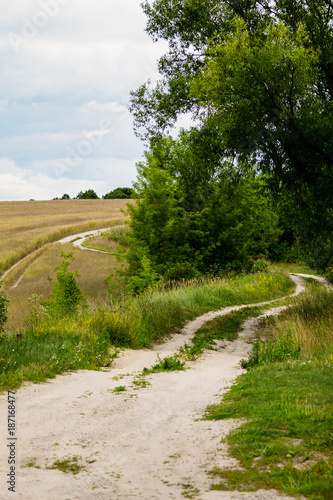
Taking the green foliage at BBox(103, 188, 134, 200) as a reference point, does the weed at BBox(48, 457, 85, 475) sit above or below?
below

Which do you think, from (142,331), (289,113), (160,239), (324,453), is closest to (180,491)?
(324,453)

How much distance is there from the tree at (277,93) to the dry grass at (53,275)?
13222 mm

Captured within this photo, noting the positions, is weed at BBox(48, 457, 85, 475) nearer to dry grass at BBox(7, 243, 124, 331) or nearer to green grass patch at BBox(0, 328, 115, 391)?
green grass patch at BBox(0, 328, 115, 391)

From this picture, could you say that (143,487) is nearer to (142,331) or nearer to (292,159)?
(142,331)

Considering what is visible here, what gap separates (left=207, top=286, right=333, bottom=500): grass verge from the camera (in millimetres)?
5043

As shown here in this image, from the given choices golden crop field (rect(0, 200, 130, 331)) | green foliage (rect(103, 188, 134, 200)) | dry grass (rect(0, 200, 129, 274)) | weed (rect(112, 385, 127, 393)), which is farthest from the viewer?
green foliage (rect(103, 188, 134, 200))

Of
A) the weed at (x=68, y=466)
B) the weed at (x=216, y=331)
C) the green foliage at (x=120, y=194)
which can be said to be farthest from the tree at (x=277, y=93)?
the green foliage at (x=120, y=194)

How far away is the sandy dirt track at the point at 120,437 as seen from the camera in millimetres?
5016

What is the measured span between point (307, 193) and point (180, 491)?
43.5 feet

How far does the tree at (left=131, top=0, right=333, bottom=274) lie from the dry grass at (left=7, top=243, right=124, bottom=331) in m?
13.2

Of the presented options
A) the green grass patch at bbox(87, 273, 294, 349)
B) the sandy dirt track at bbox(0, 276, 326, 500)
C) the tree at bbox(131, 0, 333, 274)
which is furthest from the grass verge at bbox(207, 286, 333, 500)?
the tree at bbox(131, 0, 333, 274)

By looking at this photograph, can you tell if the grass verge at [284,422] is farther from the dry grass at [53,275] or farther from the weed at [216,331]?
the dry grass at [53,275]

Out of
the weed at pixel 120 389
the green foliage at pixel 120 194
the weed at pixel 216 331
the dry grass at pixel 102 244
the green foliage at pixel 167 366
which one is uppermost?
the green foliage at pixel 120 194

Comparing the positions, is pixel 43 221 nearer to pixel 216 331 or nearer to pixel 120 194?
pixel 120 194
